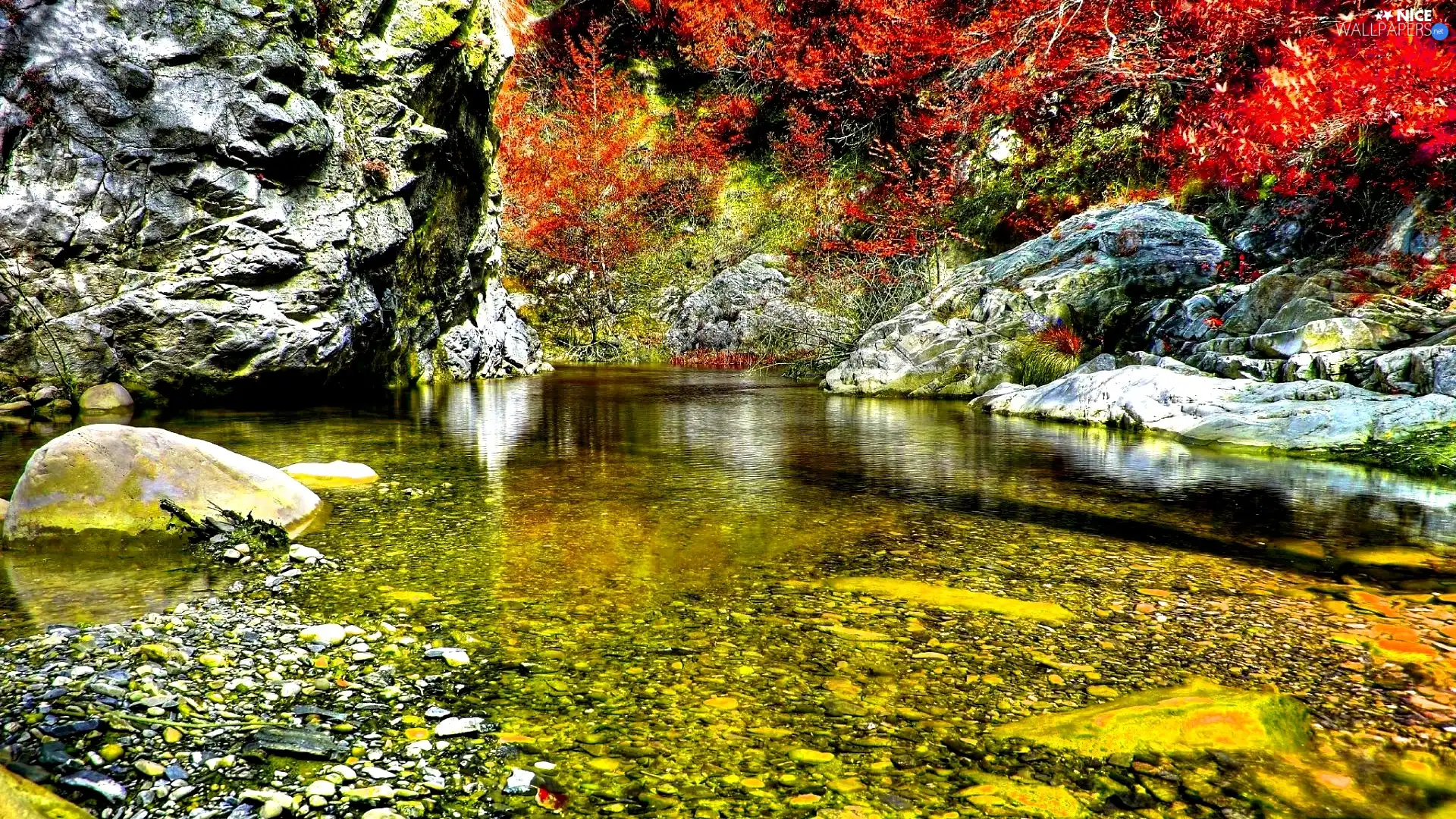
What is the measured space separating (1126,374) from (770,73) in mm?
18190

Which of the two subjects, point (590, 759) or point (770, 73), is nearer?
point (590, 759)

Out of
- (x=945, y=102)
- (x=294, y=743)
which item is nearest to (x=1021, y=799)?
(x=294, y=743)

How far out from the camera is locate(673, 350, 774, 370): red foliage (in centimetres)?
1955

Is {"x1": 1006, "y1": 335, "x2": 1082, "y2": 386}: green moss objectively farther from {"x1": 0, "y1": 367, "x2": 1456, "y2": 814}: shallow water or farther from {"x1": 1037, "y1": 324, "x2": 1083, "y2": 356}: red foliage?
{"x1": 0, "y1": 367, "x2": 1456, "y2": 814}: shallow water

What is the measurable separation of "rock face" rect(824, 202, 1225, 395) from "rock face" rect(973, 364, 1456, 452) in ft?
6.27

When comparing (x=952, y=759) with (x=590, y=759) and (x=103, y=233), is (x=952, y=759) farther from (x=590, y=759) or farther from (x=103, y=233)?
(x=103, y=233)

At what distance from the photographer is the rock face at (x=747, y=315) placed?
18.8 m

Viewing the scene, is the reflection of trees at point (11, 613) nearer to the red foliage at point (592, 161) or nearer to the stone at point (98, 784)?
the stone at point (98, 784)

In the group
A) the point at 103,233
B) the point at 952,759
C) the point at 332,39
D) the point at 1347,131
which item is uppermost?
the point at 332,39

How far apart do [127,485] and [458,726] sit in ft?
9.27

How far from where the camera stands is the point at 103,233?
29.3 ft

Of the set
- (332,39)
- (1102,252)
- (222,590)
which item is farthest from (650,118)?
(222,590)

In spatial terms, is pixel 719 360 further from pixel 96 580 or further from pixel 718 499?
pixel 96 580

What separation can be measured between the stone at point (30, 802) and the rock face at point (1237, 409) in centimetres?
788
